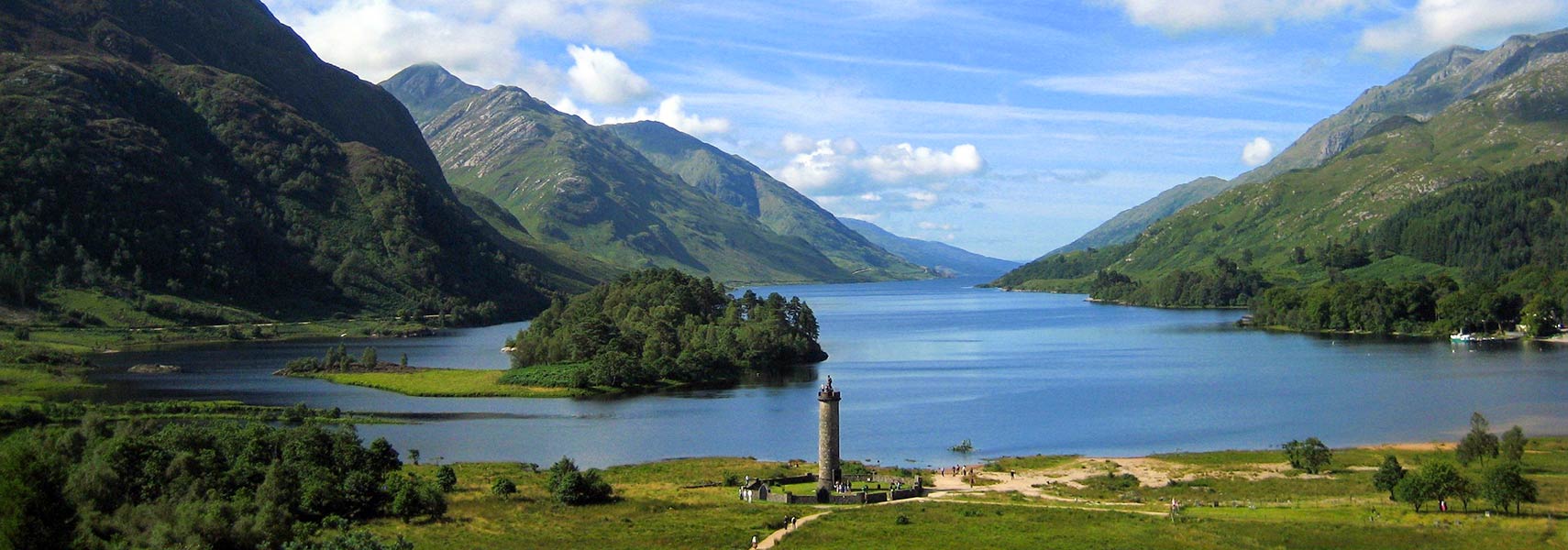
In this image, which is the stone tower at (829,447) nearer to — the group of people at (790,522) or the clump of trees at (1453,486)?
the group of people at (790,522)

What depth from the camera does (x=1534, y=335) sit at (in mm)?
183375

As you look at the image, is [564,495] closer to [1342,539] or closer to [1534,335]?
[1342,539]

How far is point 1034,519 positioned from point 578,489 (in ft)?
75.3

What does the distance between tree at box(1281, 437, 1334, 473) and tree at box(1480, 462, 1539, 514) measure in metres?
15.1

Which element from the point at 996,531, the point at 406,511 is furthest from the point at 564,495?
the point at 996,531

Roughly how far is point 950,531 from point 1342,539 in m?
16.3

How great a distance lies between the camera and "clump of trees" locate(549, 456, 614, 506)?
65.4 metres

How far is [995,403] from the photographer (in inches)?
4717

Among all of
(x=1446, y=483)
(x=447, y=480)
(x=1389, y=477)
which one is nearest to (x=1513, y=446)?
(x=1389, y=477)

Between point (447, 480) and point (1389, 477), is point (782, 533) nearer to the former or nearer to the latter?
point (447, 480)

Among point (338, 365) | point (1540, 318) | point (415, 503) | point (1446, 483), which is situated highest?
point (1540, 318)

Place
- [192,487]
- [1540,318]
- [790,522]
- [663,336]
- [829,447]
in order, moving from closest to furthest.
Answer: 1. [192,487]
2. [790,522]
3. [829,447]
4. [663,336]
5. [1540,318]

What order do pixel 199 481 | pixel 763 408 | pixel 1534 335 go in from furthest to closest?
pixel 1534 335 → pixel 763 408 → pixel 199 481

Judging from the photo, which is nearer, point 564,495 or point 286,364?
point 564,495
